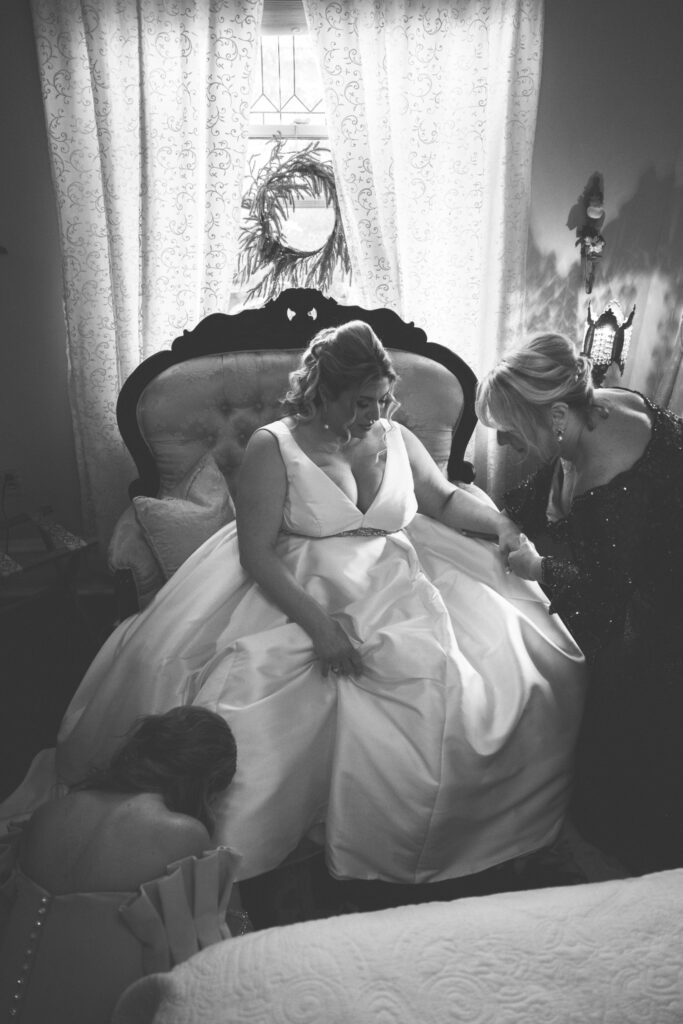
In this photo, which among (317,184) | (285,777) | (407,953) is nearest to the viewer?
(407,953)

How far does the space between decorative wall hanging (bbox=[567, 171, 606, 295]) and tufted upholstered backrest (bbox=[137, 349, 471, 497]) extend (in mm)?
960

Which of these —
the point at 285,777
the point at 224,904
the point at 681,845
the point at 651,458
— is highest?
the point at 651,458

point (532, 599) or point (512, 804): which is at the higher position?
point (532, 599)

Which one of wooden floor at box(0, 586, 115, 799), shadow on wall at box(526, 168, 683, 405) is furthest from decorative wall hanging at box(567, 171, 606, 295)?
wooden floor at box(0, 586, 115, 799)

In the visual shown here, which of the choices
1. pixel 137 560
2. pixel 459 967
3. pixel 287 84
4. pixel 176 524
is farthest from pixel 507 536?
pixel 287 84

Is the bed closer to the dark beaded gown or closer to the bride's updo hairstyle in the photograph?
the dark beaded gown

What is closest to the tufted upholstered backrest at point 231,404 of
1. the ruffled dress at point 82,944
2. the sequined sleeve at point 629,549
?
the sequined sleeve at point 629,549

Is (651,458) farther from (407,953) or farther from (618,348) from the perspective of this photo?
(618,348)

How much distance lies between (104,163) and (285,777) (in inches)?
97.3

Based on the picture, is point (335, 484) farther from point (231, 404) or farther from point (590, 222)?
point (590, 222)

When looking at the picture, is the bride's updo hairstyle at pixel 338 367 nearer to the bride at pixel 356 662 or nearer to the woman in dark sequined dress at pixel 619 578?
the bride at pixel 356 662

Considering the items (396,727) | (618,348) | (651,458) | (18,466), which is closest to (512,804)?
(396,727)

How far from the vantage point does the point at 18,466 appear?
10.4 feet

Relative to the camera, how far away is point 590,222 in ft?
Result: 10.2
